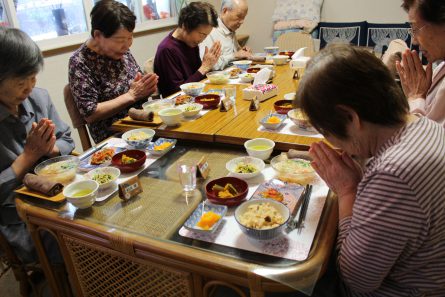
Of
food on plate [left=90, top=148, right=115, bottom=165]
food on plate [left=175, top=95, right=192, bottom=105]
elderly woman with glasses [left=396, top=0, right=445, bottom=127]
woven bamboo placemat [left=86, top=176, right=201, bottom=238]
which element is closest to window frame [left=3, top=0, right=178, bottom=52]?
food on plate [left=175, top=95, right=192, bottom=105]

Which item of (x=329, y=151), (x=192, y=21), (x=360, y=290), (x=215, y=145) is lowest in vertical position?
(x=360, y=290)

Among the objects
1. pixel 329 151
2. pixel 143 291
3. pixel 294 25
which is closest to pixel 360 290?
pixel 329 151

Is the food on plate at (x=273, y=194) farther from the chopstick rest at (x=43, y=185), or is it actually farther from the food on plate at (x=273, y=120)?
the chopstick rest at (x=43, y=185)

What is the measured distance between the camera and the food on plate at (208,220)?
3.52 feet

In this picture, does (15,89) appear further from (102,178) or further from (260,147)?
(260,147)

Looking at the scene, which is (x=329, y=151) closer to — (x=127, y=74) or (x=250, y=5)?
(x=127, y=74)

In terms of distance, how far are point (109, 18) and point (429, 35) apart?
5.41 ft

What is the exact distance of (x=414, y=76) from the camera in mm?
1753

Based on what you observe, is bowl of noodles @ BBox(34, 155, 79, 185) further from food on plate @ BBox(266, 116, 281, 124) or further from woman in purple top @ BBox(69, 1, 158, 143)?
food on plate @ BBox(266, 116, 281, 124)

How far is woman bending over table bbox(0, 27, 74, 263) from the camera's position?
144 cm

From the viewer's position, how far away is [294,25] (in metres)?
5.05

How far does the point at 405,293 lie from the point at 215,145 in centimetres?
103

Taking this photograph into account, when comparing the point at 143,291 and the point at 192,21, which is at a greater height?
the point at 192,21

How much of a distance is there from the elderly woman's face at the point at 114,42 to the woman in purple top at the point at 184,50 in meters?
0.57
